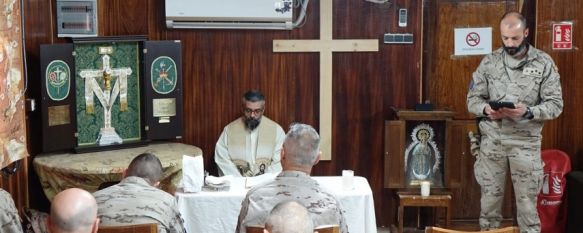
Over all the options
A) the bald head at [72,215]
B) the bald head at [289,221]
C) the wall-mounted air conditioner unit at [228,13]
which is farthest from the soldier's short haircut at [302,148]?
the wall-mounted air conditioner unit at [228,13]

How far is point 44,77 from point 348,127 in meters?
→ 2.26

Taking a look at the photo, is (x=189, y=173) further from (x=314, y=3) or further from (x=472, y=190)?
(x=472, y=190)

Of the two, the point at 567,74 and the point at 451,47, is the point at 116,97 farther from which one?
the point at 567,74

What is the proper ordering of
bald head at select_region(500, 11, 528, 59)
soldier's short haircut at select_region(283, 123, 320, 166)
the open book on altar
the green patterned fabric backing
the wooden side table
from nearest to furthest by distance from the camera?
soldier's short haircut at select_region(283, 123, 320, 166)
the open book on altar
bald head at select_region(500, 11, 528, 59)
the green patterned fabric backing
the wooden side table

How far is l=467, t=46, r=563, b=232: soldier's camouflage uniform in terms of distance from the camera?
524cm

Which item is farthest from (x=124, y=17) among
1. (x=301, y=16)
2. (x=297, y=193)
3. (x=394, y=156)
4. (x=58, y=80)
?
(x=297, y=193)

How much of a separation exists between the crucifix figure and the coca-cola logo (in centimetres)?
298

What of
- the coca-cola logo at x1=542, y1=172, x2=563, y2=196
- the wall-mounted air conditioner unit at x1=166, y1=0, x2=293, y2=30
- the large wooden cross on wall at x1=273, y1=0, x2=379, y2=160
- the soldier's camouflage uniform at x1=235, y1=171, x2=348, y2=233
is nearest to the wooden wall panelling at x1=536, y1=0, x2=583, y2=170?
the coca-cola logo at x1=542, y1=172, x2=563, y2=196

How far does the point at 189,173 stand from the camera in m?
4.47

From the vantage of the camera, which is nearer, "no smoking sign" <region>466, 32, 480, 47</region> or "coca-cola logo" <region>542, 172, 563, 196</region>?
"coca-cola logo" <region>542, 172, 563, 196</region>

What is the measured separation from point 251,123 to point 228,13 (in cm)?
81

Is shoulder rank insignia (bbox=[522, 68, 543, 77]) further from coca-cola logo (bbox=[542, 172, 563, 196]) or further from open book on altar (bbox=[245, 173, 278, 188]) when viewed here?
open book on altar (bbox=[245, 173, 278, 188])

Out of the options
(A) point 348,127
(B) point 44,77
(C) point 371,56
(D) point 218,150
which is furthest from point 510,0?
(B) point 44,77

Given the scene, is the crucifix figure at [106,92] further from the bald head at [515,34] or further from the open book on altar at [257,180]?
the bald head at [515,34]
